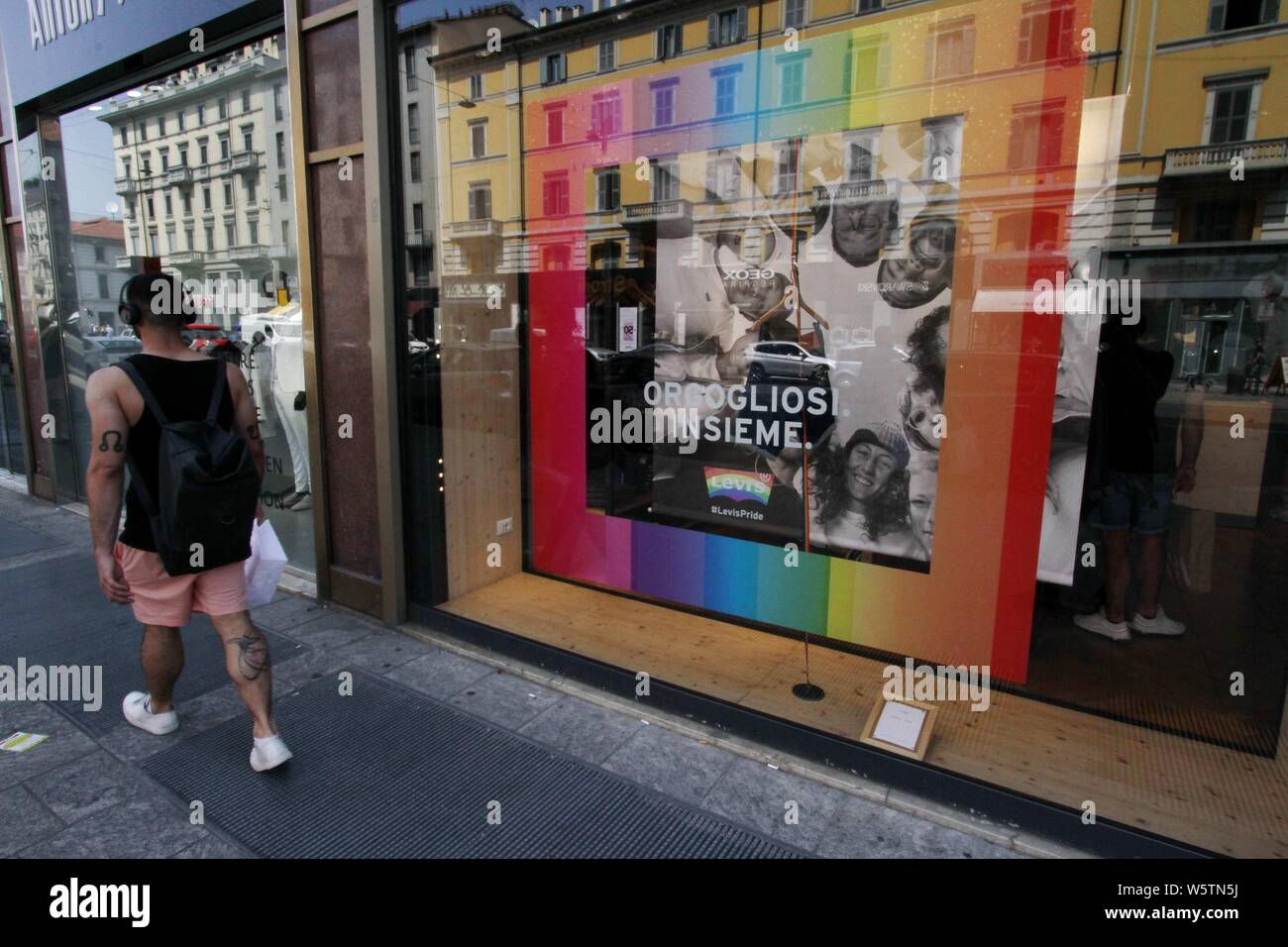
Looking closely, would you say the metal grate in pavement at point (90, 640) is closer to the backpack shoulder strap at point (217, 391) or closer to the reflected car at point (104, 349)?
the backpack shoulder strap at point (217, 391)

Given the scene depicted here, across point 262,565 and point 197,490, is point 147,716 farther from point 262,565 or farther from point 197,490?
point 197,490

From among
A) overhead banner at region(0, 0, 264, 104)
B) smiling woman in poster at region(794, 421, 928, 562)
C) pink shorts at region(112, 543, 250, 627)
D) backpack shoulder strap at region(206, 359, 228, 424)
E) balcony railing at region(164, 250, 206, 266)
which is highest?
overhead banner at region(0, 0, 264, 104)

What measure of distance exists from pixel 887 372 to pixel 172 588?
3344 mm

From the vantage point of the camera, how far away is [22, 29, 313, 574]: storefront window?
5.03m

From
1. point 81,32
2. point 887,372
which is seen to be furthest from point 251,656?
point 81,32

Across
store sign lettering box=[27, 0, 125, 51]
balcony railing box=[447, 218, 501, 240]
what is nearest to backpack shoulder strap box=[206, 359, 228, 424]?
balcony railing box=[447, 218, 501, 240]

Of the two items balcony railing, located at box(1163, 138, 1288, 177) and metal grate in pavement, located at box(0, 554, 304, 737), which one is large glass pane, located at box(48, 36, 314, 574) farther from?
→ balcony railing, located at box(1163, 138, 1288, 177)

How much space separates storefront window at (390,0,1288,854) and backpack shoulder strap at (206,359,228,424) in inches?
54.7

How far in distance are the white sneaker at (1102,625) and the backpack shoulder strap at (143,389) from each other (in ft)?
13.3

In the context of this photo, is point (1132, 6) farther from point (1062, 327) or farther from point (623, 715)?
point (623, 715)

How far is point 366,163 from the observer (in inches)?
158

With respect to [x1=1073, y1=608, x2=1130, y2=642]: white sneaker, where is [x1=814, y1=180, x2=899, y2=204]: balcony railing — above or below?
above

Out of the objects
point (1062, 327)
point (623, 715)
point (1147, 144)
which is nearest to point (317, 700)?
point (623, 715)

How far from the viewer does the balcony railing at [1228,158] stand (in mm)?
2551
